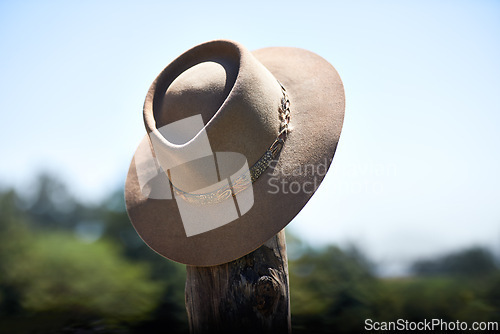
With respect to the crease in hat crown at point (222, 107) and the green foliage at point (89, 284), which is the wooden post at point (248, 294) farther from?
the green foliage at point (89, 284)

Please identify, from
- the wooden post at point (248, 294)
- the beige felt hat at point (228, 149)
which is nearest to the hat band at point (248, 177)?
the beige felt hat at point (228, 149)

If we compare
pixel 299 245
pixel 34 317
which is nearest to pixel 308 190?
pixel 299 245

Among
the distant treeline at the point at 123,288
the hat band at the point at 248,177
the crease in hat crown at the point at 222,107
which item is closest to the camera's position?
the crease in hat crown at the point at 222,107

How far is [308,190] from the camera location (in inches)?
91.2

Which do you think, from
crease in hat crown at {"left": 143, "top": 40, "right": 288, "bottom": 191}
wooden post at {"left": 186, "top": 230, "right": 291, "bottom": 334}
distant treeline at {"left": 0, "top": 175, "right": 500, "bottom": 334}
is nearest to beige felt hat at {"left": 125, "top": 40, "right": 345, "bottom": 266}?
crease in hat crown at {"left": 143, "top": 40, "right": 288, "bottom": 191}

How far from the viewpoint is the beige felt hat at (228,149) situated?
2305 millimetres

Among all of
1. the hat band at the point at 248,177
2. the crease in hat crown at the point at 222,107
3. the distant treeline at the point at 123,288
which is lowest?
the distant treeline at the point at 123,288

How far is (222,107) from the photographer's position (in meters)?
2.24

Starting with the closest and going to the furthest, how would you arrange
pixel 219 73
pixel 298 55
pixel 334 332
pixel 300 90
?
1. pixel 219 73
2. pixel 300 90
3. pixel 298 55
4. pixel 334 332

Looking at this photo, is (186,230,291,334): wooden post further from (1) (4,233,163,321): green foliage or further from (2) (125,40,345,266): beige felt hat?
(1) (4,233,163,321): green foliage

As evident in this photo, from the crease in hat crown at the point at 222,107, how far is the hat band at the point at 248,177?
4 centimetres

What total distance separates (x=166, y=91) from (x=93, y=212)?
8388mm

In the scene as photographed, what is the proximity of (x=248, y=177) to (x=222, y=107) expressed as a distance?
1.45 ft

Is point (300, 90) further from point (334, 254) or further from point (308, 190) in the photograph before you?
point (334, 254)
